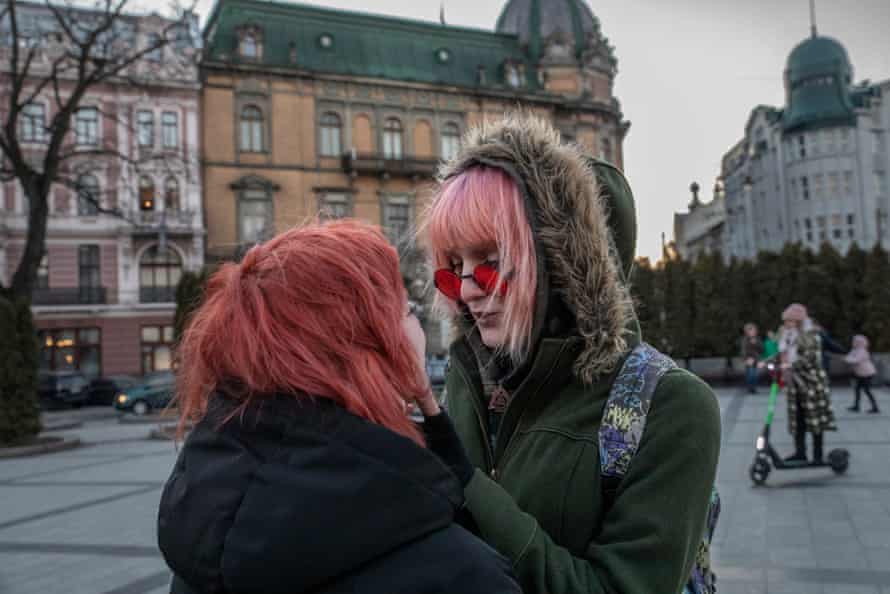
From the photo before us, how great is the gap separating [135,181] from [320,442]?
39.4 m

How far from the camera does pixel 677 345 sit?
2725 centimetres

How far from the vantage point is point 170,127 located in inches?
1470

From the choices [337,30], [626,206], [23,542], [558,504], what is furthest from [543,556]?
[337,30]

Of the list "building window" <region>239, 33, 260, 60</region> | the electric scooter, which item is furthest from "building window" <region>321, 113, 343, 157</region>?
the electric scooter

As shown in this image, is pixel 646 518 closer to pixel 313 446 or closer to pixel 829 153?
pixel 313 446

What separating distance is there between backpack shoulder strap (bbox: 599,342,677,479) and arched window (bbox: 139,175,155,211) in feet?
127

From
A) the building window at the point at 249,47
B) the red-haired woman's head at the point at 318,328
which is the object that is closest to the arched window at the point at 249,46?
the building window at the point at 249,47

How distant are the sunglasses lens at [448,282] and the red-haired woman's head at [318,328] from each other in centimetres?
44

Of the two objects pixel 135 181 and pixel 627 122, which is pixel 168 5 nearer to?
pixel 135 181

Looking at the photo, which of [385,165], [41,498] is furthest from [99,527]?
[385,165]

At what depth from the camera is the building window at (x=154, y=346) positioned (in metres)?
36.7

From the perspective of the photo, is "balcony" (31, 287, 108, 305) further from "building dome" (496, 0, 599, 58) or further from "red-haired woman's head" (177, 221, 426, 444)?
"red-haired woman's head" (177, 221, 426, 444)

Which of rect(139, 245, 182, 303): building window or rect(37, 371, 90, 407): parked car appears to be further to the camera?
rect(139, 245, 182, 303): building window

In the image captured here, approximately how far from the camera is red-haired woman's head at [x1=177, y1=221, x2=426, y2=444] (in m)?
1.45
